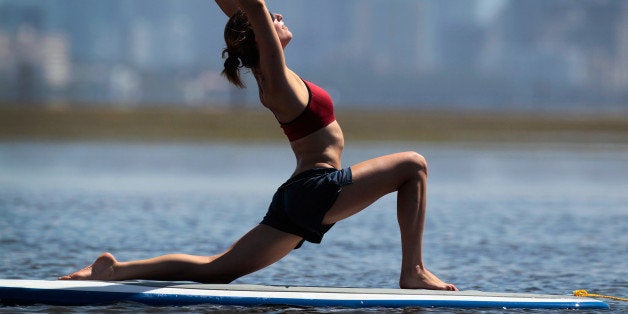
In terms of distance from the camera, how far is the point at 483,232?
57.9ft

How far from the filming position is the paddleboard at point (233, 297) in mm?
9180

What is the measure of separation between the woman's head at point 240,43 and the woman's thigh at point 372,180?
1.07m

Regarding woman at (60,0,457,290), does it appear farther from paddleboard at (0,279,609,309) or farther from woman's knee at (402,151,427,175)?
paddleboard at (0,279,609,309)

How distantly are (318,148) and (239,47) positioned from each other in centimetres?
92

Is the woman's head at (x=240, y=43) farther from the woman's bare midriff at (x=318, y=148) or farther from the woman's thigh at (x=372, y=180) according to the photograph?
the woman's thigh at (x=372, y=180)

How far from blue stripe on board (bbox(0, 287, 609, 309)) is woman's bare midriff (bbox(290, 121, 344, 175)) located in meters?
0.99

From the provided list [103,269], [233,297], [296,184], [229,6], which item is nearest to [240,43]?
[229,6]

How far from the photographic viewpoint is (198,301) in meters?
9.19

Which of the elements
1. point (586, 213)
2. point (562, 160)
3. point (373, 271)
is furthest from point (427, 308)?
point (562, 160)

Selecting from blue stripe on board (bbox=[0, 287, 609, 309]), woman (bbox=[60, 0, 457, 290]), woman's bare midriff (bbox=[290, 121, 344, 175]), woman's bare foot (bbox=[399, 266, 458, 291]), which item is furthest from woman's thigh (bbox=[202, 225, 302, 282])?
woman's bare foot (bbox=[399, 266, 458, 291])

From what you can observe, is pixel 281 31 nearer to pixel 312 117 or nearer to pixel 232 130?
pixel 312 117

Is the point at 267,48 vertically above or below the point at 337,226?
below

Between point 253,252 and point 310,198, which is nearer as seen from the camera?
point 310,198

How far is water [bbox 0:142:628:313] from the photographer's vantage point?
12508mm
